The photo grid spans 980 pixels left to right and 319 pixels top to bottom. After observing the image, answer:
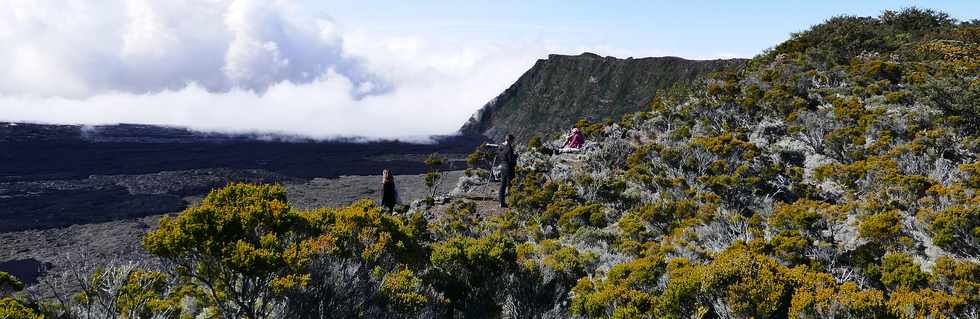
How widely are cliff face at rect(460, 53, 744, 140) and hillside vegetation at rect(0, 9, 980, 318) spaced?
33.7 m

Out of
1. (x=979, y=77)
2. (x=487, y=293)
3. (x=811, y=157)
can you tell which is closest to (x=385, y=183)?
(x=487, y=293)

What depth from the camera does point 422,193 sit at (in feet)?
93.8

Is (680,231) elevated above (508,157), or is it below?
below

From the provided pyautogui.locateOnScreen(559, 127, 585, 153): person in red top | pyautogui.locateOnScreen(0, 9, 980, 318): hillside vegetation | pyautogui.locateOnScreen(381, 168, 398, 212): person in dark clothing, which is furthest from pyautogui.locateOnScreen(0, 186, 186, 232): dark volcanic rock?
pyautogui.locateOnScreen(559, 127, 585, 153): person in red top

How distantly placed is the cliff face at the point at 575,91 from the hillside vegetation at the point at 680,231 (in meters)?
33.7

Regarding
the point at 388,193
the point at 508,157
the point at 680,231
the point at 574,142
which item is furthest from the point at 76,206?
the point at 680,231

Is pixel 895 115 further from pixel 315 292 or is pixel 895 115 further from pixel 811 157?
pixel 315 292

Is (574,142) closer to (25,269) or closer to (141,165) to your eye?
(25,269)

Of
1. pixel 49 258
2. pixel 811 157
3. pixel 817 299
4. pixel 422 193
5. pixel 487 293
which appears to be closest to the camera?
pixel 817 299

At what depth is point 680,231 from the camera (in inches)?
456

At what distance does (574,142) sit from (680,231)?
11092mm

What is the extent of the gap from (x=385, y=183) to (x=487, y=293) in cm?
641

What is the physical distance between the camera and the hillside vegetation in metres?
6.08

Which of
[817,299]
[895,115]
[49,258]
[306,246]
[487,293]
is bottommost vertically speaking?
[49,258]
